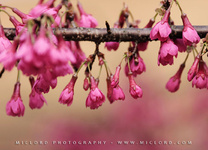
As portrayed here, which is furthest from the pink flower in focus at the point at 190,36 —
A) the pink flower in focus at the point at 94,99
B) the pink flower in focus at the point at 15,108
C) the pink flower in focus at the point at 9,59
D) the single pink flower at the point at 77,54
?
the pink flower in focus at the point at 15,108

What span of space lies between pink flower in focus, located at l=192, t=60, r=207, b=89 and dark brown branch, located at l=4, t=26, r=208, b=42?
0.18m

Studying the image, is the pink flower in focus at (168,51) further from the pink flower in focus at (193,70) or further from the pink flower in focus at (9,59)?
the pink flower in focus at (9,59)

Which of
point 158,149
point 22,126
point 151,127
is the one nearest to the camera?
point 158,149

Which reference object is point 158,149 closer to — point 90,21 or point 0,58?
point 90,21

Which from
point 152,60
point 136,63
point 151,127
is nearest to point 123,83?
point 152,60

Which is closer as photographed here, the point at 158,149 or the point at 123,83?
the point at 158,149

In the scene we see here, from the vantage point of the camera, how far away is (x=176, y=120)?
4.28 metres

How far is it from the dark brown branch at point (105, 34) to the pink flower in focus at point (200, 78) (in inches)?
7.0

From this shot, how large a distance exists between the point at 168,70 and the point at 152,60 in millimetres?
338

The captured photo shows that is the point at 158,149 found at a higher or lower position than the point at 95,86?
lower

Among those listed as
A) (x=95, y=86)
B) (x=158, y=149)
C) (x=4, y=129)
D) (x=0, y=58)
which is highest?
(x=0, y=58)

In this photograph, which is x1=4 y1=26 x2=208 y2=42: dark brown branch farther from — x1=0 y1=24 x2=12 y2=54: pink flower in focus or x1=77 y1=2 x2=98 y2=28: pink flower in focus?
x1=77 y1=2 x2=98 y2=28: pink flower in focus

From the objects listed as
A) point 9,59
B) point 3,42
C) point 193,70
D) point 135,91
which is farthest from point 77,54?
point 9,59

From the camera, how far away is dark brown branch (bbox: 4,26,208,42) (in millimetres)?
1823
